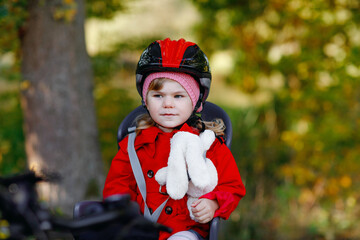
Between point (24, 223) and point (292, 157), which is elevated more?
point (24, 223)

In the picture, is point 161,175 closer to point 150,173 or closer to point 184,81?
point 150,173

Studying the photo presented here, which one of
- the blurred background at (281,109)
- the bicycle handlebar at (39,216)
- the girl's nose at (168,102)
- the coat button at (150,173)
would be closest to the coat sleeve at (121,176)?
the coat button at (150,173)

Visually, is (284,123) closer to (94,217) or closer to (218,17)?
(218,17)

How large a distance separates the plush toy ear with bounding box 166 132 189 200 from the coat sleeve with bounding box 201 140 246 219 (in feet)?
0.50

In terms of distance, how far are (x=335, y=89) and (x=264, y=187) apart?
6.26 feet

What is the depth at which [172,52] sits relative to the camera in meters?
2.38

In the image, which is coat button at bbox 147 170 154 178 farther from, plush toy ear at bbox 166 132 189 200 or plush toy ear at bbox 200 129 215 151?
plush toy ear at bbox 200 129 215 151

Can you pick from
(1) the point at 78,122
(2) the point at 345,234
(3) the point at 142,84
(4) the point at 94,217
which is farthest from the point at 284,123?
(4) the point at 94,217

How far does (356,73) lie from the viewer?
19.2 ft

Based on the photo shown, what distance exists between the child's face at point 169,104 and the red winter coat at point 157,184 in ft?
0.27

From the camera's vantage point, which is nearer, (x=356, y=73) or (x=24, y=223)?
(x=24, y=223)

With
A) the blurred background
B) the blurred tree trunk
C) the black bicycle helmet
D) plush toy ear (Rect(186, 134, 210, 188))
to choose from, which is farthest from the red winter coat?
the blurred background

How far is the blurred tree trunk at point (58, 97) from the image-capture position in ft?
16.9

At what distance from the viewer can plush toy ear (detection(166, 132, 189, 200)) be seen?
86.8 inches
